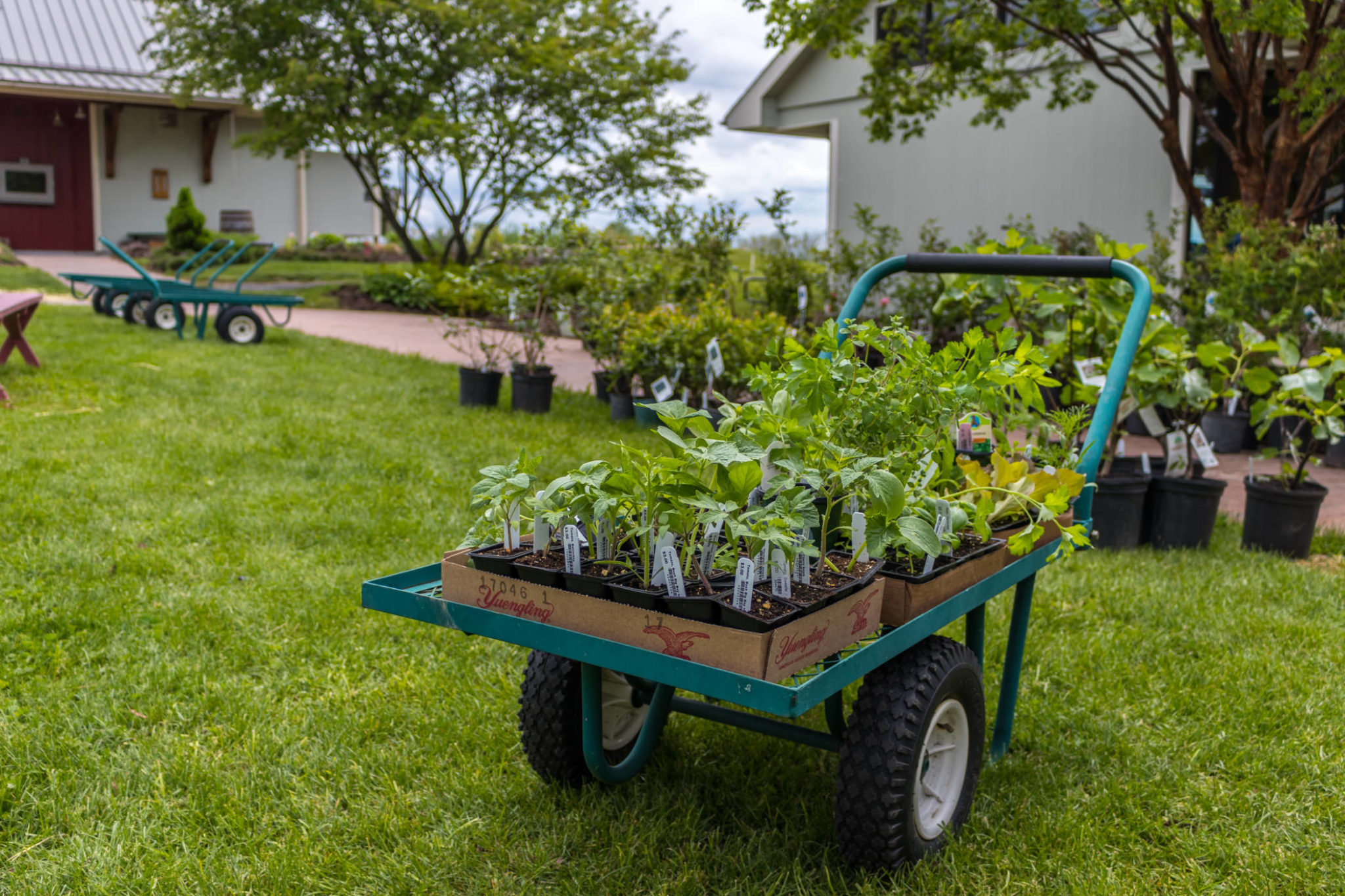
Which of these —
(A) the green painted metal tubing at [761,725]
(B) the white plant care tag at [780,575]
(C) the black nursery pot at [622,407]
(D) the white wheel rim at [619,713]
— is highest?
(B) the white plant care tag at [780,575]

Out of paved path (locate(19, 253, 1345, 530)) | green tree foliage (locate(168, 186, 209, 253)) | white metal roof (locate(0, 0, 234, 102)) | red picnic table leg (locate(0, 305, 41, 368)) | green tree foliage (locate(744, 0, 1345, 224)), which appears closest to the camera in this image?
paved path (locate(19, 253, 1345, 530))

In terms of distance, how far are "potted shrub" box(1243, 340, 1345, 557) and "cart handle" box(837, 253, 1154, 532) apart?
1.95 m

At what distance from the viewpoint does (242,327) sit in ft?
33.9

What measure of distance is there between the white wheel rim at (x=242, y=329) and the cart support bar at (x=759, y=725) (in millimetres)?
9030

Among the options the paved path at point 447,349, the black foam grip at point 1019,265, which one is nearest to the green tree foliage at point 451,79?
the paved path at point 447,349

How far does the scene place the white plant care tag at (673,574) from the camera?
1739 millimetres

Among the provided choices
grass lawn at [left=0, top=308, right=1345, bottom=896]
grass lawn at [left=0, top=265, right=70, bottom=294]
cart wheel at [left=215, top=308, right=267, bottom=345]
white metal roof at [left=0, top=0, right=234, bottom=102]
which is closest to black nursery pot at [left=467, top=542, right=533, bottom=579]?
grass lawn at [left=0, top=308, right=1345, bottom=896]

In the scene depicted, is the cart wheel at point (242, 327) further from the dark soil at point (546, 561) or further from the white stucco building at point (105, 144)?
the white stucco building at point (105, 144)

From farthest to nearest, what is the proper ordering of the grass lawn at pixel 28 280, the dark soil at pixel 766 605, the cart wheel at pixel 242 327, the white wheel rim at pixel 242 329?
the grass lawn at pixel 28 280 < the white wheel rim at pixel 242 329 < the cart wheel at pixel 242 327 < the dark soil at pixel 766 605

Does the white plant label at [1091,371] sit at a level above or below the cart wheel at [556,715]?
above

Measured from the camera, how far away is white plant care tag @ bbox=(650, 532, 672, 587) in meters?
1.79

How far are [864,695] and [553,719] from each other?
0.72 metres

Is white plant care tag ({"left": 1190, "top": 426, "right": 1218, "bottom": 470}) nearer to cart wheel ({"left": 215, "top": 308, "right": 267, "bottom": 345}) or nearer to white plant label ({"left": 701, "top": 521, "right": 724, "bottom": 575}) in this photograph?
white plant label ({"left": 701, "top": 521, "right": 724, "bottom": 575})

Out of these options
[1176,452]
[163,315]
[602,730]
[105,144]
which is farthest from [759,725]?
[105,144]
